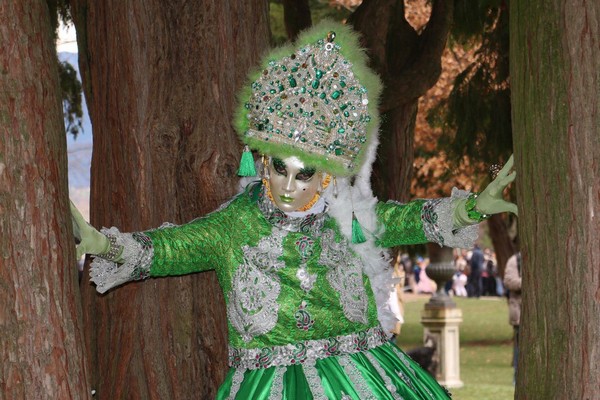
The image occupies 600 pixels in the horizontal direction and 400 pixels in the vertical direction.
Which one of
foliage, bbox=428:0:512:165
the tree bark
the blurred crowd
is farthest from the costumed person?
the blurred crowd

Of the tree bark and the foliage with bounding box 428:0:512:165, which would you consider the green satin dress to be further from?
the foliage with bounding box 428:0:512:165

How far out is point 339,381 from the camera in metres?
4.52

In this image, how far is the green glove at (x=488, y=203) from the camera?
4581 millimetres

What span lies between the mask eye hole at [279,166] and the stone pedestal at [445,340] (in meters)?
9.12

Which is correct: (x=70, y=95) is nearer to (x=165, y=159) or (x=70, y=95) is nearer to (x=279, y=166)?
(x=165, y=159)

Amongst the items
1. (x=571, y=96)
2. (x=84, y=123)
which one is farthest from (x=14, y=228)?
(x=84, y=123)

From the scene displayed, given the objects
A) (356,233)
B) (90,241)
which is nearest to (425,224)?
(356,233)

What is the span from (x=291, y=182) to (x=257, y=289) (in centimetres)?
47

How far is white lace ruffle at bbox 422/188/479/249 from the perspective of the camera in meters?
4.73

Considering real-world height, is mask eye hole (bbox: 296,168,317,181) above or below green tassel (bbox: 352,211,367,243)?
above

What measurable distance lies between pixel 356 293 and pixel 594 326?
1.12m

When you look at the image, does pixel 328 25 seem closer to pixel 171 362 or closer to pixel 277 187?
pixel 277 187

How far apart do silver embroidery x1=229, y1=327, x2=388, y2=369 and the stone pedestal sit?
8890 millimetres

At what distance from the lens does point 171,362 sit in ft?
18.1
